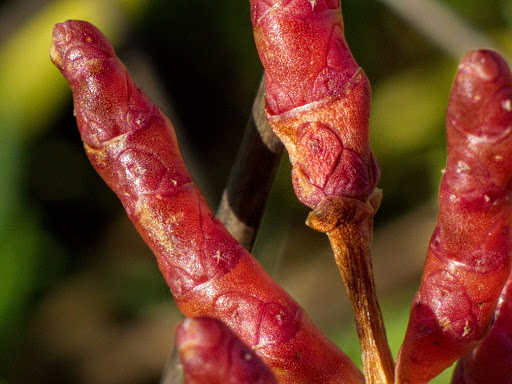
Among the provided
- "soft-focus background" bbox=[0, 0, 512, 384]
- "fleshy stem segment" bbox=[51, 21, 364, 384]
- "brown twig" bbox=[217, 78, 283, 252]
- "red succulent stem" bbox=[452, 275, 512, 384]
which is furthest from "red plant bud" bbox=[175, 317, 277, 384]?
"soft-focus background" bbox=[0, 0, 512, 384]

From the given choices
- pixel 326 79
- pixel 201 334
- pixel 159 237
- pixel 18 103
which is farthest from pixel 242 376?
pixel 18 103

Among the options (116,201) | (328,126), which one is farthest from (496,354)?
(116,201)

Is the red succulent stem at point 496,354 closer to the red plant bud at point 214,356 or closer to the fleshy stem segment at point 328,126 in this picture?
the fleshy stem segment at point 328,126

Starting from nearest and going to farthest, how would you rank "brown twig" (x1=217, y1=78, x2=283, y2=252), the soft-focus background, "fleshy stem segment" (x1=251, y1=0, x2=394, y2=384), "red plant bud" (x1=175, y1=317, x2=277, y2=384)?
"red plant bud" (x1=175, y1=317, x2=277, y2=384) → "fleshy stem segment" (x1=251, y1=0, x2=394, y2=384) → "brown twig" (x1=217, y1=78, x2=283, y2=252) → the soft-focus background

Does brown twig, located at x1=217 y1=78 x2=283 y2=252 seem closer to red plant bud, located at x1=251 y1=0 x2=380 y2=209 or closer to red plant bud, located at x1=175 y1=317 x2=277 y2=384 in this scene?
red plant bud, located at x1=251 y1=0 x2=380 y2=209

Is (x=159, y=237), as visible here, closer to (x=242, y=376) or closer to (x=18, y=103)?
(x=242, y=376)

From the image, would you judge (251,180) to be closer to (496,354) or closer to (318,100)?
(318,100)

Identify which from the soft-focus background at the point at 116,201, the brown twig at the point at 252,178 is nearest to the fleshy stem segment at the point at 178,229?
the brown twig at the point at 252,178
